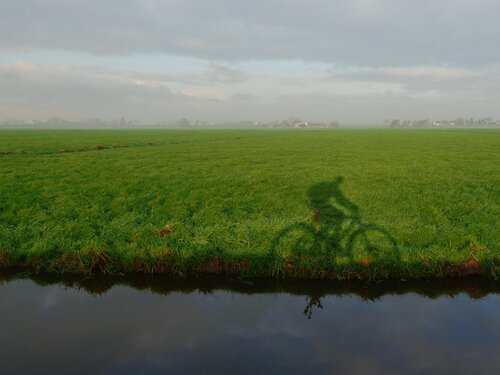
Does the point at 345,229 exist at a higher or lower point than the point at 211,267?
higher

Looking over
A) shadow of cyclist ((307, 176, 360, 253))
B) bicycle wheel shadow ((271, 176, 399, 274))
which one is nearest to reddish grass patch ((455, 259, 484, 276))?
bicycle wheel shadow ((271, 176, 399, 274))

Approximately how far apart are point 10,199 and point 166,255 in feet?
29.3

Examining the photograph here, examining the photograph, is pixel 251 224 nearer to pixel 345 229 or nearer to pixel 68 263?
pixel 345 229

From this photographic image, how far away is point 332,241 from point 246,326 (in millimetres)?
4852

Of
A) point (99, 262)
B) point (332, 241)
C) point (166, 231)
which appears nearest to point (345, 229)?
point (332, 241)

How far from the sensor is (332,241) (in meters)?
11.7

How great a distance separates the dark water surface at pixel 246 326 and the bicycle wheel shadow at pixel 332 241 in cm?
96

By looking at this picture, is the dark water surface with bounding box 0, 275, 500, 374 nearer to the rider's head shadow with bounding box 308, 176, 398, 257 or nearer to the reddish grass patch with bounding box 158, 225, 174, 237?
the rider's head shadow with bounding box 308, 176, 398, 257

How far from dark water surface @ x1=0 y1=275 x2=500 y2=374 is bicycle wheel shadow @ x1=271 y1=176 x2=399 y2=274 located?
955 millimetres

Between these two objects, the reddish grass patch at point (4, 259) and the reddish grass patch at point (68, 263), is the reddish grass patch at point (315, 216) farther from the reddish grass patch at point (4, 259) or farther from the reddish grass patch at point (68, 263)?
the reddish grass patch at point (4, 259)

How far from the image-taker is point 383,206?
14.9 m

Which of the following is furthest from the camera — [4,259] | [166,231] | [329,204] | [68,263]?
[329,204]

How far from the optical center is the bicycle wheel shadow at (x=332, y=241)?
35.4 ft

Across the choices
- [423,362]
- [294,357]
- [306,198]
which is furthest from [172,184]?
[423,362]
